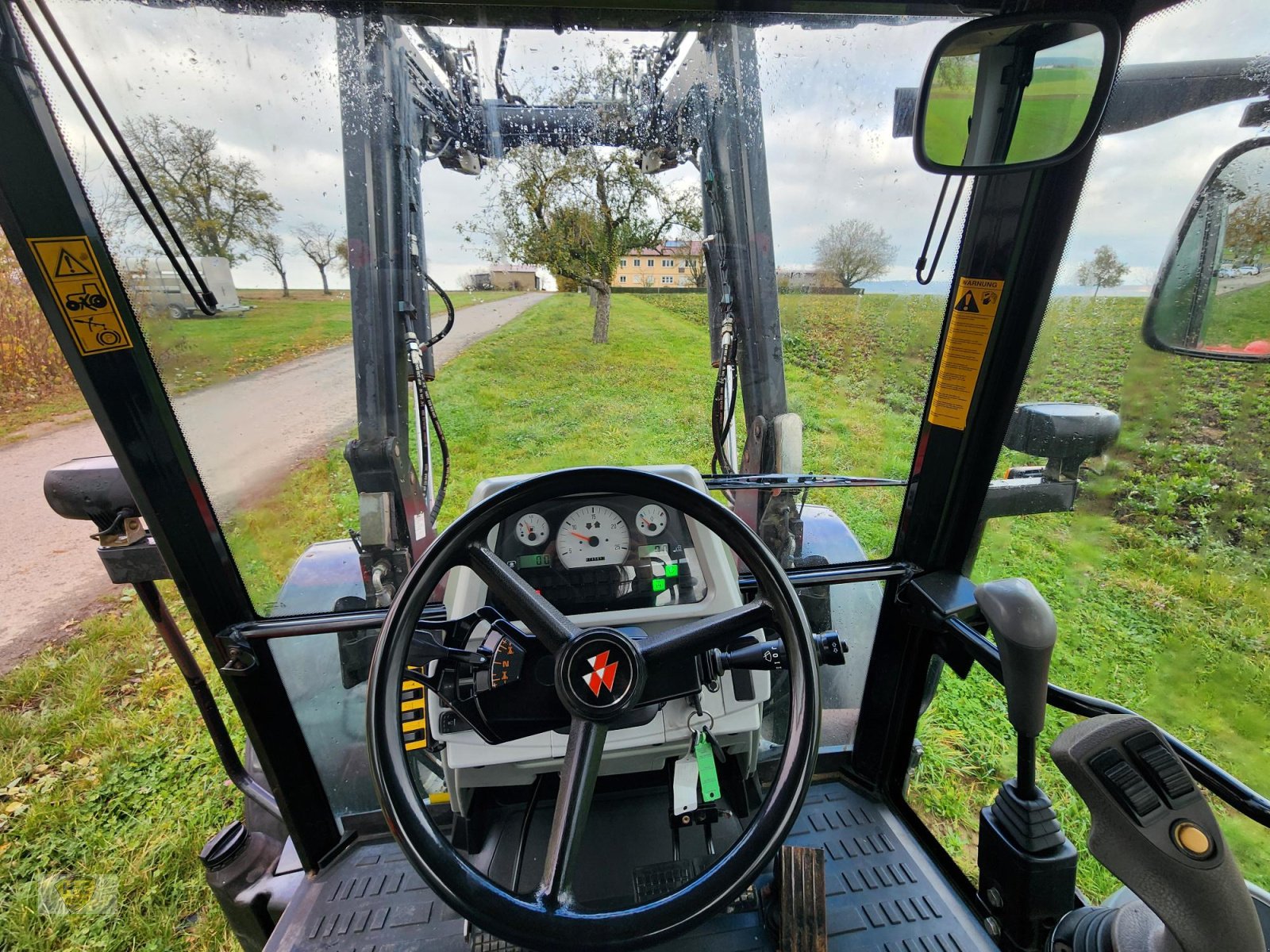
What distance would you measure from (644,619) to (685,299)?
0.82 meters

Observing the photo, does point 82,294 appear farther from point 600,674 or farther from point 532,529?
point 600,674

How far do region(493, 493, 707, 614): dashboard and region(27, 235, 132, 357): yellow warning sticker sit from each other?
33.8 inches

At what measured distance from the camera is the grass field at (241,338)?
1119mm

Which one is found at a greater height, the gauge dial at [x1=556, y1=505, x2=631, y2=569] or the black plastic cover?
the black plastic cover

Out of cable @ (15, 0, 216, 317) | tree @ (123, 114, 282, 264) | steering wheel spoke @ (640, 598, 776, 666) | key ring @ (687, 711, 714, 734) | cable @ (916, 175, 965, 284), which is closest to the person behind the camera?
cable @ (15, 0, 216, 317)

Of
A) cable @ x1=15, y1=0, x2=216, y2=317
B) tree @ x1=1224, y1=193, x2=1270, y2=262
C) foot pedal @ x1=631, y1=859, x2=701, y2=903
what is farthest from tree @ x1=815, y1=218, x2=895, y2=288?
foot pedal @ x1=631, y1=859, x2=701, y2=903

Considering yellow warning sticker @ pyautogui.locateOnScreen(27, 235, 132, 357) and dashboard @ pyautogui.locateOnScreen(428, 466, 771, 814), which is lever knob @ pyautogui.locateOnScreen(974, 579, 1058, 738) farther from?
yellow warning sticker @ pyautogui.locateOnScreen(27, 235, 132, 357)

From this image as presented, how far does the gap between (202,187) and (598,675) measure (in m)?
1.16

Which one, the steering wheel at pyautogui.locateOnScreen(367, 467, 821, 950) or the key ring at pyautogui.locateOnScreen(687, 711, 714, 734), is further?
A: the key ring at pyautogui.locateOnScreen(687, 711, 714, 734)

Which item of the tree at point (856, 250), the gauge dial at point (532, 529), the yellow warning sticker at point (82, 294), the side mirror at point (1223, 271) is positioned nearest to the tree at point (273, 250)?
the yellow warning sticker at point (82, 294)

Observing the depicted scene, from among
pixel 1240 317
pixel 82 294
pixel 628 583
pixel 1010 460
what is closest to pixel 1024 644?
pixel 1010 460

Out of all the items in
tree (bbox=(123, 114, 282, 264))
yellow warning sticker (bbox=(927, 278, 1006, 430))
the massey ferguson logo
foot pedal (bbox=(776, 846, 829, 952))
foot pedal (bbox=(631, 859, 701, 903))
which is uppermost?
tree (bbox=(123, 114, 282, 264))

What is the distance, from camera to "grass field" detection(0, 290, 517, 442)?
1119mm

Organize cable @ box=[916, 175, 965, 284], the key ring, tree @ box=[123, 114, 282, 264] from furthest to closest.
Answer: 1. the key ring
2. cable @ box=[916, 175, 965, 284]
3. tree @ box=[123, 114, 282, 264]
